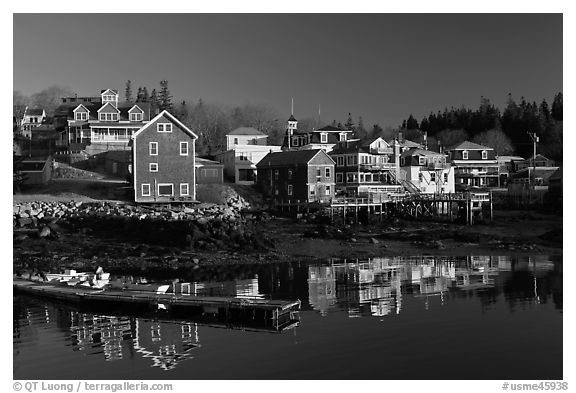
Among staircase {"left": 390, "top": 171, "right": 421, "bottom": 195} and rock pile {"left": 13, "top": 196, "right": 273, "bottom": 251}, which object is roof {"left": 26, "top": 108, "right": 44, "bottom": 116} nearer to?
rock pile {"left": 13, "top": 196, "right": 273, "bottom": 251}

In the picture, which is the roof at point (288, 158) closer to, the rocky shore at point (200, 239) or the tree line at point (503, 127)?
the rocky shore at point (200, 239)

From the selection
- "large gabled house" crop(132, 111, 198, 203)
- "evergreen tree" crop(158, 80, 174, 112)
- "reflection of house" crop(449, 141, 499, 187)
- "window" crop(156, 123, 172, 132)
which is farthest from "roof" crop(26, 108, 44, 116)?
"reflection of house" crop(449, 141, 499, 187)

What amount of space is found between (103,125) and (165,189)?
1946 cm

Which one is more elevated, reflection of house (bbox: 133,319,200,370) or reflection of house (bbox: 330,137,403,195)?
reflection of house (bbox: 330,137,403,195)

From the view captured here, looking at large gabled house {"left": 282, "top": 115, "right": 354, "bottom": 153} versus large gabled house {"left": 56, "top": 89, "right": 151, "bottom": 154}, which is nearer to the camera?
large gabled house {"left": 56, "top": 89, "right": 151, "bottom": 154}

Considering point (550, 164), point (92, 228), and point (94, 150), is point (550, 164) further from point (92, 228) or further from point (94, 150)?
point (92, 228)

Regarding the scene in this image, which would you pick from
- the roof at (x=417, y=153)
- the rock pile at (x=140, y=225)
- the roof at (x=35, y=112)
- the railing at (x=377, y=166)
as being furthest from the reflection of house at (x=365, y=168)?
the roof at (x=35, y=112)

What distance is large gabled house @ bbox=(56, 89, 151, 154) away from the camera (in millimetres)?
76875

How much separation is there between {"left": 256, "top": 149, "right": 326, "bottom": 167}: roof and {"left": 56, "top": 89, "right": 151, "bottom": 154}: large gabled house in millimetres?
14344

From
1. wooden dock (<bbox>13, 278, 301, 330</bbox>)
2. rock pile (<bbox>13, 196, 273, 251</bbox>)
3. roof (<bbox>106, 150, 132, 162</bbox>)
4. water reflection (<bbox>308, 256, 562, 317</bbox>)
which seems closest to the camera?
wooden dock (<bbox>13, 278, 301, 330</bbox>)

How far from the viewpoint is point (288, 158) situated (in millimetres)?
73000

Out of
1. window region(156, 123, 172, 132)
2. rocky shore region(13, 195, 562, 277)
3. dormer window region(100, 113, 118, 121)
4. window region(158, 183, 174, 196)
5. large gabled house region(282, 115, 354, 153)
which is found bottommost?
rocky shore region(13, 195, 562, 277)

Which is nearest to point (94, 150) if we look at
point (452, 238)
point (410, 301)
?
point (452, 238)

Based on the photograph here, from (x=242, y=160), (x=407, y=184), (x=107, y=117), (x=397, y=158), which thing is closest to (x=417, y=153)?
(x=407, y=184)
